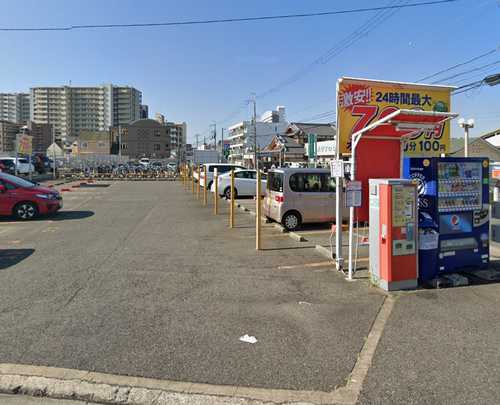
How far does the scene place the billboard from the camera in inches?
269

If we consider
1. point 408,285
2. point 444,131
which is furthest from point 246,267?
point 444,131

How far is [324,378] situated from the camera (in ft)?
10.8

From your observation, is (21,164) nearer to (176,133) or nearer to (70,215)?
(70,215)

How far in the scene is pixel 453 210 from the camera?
19.7 feet

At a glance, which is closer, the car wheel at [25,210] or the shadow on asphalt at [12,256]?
the shadow on asphalt at [12,256]

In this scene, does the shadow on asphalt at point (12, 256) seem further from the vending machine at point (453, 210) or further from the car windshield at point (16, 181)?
the vending machine at point (453, 210)

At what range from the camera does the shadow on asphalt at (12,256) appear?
6.95 metres

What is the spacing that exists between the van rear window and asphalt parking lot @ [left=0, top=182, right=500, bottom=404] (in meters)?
2.86

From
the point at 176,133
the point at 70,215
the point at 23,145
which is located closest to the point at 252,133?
the point at 176,133

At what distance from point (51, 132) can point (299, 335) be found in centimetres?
12488

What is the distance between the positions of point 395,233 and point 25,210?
37.7ft

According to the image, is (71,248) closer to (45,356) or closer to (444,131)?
(45,356)

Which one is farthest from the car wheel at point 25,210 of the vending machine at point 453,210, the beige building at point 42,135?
the beige building at point 42,135

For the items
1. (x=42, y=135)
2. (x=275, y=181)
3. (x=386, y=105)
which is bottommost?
(x=275, y=181)
